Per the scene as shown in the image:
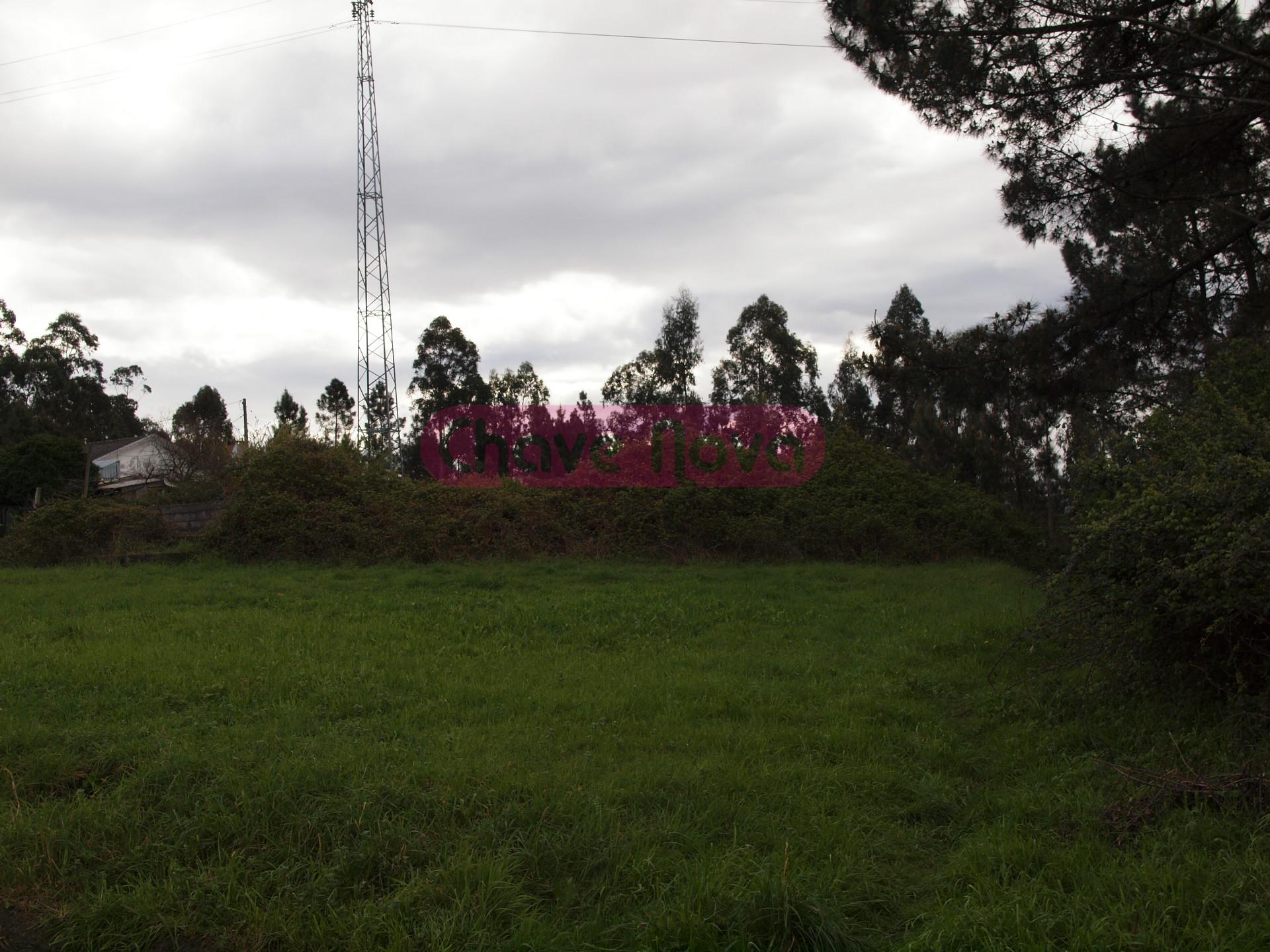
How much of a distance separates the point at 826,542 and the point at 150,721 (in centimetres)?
1238

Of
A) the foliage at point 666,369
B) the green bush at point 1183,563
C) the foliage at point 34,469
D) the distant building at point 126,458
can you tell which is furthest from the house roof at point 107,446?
the green bush at point 1183,563

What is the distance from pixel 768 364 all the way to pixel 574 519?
15845 millimetres

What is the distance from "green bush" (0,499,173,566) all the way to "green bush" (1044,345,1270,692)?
14591 mm

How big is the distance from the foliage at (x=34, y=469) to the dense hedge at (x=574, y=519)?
16.9m

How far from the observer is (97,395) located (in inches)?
1813

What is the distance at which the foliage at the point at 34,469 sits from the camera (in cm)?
2833

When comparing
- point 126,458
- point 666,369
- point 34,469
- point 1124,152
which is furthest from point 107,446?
point 1124,152

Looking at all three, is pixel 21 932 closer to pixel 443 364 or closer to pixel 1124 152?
pixel 1124 152

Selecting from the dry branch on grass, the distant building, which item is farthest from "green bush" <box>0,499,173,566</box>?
the distant building

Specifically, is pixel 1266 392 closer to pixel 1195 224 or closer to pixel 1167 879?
pixel 1195 224

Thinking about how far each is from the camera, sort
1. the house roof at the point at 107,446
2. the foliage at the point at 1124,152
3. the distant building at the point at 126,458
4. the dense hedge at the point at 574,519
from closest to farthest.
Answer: the foliage at the point at 1124,152 → the dense hedge at the point at 574,519 → the distant building at the point at 126,458 → the house roof at the point at 107,446

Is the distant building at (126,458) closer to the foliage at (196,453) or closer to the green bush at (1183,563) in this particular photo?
the foliage at (196,453)

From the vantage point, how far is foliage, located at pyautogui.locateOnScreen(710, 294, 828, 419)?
29.6m

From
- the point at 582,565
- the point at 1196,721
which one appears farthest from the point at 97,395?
the point at 1196,721
